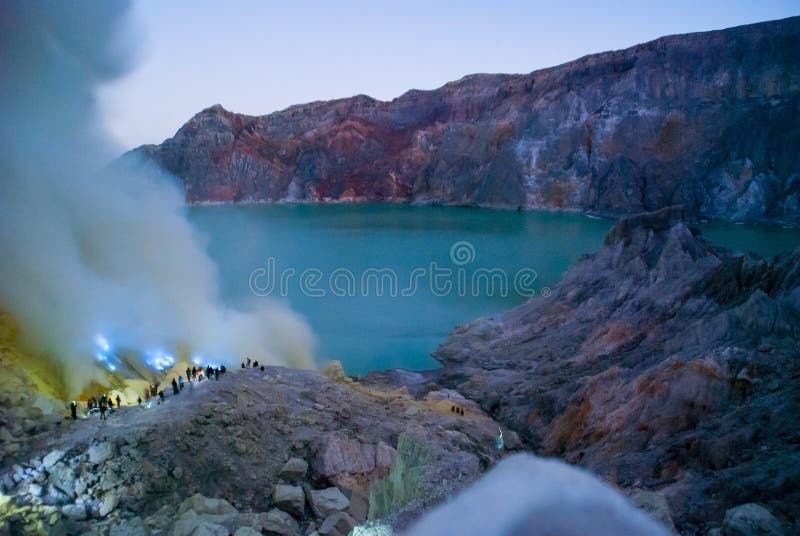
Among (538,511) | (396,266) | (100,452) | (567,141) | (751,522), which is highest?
(567,141)

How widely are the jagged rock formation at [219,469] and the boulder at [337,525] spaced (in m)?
0.02

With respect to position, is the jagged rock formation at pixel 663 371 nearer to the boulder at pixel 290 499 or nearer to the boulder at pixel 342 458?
the boulder at pixel 342 458

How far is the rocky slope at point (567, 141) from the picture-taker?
54.9 m

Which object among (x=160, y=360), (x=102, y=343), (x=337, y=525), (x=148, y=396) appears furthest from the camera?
(x=160, y=360)

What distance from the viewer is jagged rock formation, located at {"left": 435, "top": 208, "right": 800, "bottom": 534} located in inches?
339

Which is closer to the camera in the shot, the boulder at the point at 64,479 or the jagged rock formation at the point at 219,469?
the jagged rock formation at the point at 219,469

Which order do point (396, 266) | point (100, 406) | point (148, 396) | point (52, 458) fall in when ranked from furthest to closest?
point (396, 266) < point (148, 396) < point (100, 406) < point (52, 458)

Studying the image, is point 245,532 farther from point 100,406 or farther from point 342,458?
point 100,406

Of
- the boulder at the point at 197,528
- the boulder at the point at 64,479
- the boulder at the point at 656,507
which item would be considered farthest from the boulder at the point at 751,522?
the boulder at the point at 64,479

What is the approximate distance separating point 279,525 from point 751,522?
529cm

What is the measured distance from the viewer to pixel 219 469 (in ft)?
30.7

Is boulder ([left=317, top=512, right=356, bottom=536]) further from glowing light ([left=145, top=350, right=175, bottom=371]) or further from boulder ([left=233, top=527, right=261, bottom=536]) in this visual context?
glowing light ([left=145, top=350, right=175, bottom=371])

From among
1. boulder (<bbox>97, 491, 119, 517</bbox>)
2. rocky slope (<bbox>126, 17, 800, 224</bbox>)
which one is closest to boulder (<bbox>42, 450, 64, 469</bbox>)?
boulder (<bbox>97, 491, 119, 517</bbox>)

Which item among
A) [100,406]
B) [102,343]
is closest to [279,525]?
[100,406]
